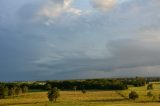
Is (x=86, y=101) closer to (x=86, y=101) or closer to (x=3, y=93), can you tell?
(x=86, y=101)

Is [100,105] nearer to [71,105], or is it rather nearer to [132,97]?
[71,105]

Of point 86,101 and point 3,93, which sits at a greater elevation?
point 3,93

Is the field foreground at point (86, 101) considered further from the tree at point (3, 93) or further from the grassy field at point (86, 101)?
the tree at point (3, 93)

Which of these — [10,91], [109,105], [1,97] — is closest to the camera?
[109,105]

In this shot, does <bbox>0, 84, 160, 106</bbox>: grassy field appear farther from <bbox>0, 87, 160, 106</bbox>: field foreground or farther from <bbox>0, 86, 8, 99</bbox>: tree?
<bbox>0, 86, 8, 99</bbox>: tree

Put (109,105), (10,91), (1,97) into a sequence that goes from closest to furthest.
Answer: (109,105)
(1,97)
(10,91)

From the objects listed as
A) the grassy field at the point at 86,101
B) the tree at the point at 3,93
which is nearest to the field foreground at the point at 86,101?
the grassy field at the point at 86,101

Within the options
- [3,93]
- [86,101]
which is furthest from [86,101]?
[3,93]

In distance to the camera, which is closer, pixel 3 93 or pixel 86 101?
pixel 86 101

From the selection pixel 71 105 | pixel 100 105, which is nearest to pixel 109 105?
pixel 100 105

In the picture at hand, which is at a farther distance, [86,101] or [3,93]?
Answer: [3,93]

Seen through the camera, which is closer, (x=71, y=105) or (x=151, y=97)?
(x=71, y=105)

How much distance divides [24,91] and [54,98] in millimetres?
60340

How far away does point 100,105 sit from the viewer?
359 feet
